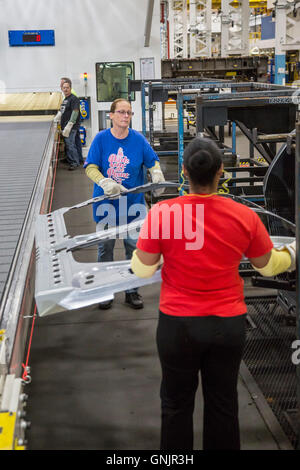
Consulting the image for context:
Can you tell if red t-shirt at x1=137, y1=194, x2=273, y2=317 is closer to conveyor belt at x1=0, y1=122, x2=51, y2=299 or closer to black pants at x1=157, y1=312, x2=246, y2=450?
black pants at x1=157, y1=312, x2=246, y2=450

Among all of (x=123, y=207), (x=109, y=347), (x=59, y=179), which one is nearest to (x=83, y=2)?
(x=59, y=179)

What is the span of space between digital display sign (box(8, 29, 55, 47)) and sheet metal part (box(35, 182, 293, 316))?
1127 centimetres

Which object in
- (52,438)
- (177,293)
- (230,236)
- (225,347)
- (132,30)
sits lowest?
(52,438)

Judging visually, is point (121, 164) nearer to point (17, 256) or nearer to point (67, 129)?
point (17, 256)

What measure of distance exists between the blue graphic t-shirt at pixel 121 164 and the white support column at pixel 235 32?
61.1 feet

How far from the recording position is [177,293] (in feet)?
6.65

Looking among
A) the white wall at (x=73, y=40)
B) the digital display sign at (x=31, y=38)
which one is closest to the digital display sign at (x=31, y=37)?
the digital display sign at (x=31, y=38)

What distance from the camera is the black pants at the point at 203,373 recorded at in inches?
78.7

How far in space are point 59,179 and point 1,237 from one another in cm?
659

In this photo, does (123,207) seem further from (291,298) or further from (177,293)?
(177,293)

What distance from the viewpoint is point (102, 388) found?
3229mm

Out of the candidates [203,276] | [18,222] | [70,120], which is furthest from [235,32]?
[203,276]

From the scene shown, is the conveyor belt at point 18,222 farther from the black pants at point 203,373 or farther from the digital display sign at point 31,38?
the digital display sign at point 31,38

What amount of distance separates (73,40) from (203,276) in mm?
12316
